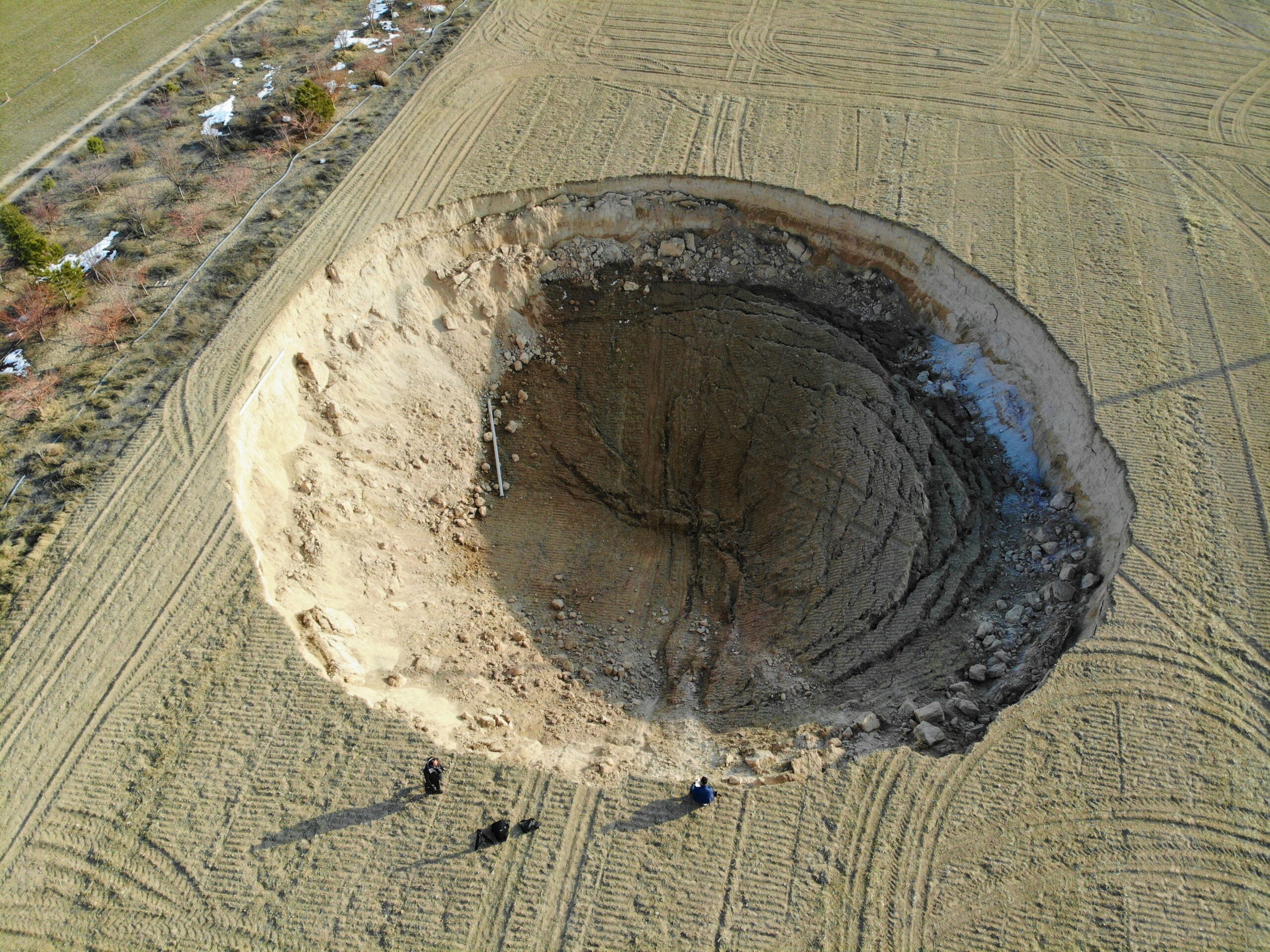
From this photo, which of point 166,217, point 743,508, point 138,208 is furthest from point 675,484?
point 138,208

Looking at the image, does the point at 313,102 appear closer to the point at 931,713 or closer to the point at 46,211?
the point at 46,211

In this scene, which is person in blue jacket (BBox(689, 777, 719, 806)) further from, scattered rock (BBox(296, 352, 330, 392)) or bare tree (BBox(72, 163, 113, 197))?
bare tree (BBox(72, 163, 113, 197))

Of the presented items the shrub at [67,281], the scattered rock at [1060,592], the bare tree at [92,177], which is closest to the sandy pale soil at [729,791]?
the scattered rock at [1060,592]

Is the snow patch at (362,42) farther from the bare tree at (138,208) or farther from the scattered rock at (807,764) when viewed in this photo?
the scattered rock at (807,764)

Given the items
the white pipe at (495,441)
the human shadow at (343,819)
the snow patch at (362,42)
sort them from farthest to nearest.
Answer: the snow patch at (362,42) < the white pipe at (495,441) < the human shadow at (343,819)

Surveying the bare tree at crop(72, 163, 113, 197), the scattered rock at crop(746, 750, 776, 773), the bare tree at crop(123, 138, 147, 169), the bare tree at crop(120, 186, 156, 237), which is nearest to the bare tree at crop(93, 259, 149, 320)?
the bare tree at crop(120, 186, 156, 237)

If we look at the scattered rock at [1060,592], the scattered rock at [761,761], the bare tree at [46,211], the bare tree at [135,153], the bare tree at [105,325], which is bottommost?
the scattered rock at [761,761]

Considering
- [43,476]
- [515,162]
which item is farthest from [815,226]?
[43,476]
